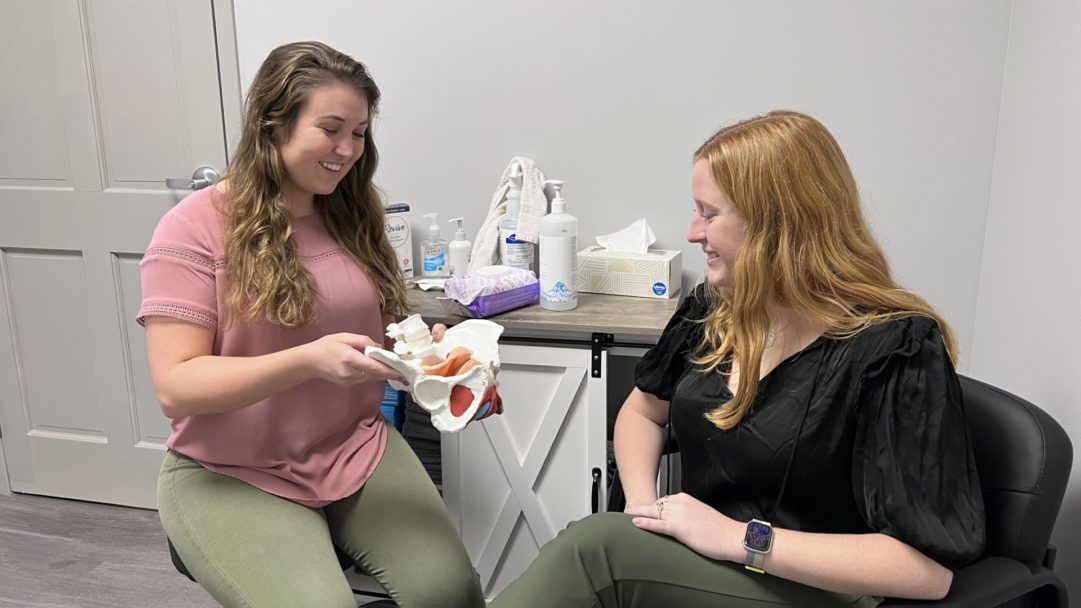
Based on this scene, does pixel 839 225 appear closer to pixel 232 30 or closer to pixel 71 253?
pixel 232 30

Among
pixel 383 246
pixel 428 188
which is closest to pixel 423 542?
pixel 383 246

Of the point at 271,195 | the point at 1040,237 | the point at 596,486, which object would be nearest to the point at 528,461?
the point at 596,486

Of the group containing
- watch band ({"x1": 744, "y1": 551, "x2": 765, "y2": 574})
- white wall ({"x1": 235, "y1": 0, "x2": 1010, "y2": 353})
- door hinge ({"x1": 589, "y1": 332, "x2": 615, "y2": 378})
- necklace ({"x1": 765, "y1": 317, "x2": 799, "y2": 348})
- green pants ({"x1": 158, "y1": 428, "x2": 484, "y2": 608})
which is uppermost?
white wall ({"x1": 235, "y1": 0, "x2": 1010, "y2": 353})

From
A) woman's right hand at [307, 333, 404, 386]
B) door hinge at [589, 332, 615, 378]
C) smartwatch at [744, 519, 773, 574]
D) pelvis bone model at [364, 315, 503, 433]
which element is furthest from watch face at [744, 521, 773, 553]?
door hinge at [589, 332, 615, 378]

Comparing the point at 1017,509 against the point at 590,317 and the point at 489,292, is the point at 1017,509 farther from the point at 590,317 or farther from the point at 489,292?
the point at 489,292

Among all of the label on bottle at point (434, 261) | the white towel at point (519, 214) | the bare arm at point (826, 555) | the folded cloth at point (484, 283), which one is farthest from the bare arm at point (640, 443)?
the label on bottle at point (434, 261)

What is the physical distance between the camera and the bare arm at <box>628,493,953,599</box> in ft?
3.26

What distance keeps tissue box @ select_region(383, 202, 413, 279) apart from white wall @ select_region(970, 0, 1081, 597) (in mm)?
1319

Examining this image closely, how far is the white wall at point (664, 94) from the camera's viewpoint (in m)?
1.81

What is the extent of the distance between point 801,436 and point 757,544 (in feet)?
0.51

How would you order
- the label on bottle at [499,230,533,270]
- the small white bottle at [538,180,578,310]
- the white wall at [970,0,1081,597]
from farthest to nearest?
1. the label on bottle at [499,230,533,270]
2. the small white bottle at [538,180,578,310]
3. the white wall at [970,0,1081,597]

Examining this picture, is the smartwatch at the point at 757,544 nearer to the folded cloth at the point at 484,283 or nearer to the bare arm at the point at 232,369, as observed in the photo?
the bare arm at the point at 232,369

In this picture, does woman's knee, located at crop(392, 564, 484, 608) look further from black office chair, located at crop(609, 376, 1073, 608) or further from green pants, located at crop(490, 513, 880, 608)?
black office chair, located at crop(609, 376, 1073, 608)

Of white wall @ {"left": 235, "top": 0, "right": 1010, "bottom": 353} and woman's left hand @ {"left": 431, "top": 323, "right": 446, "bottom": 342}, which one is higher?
white wall @ {"left": 235, "top": 0, "right": 1010, "bottom": 353}
